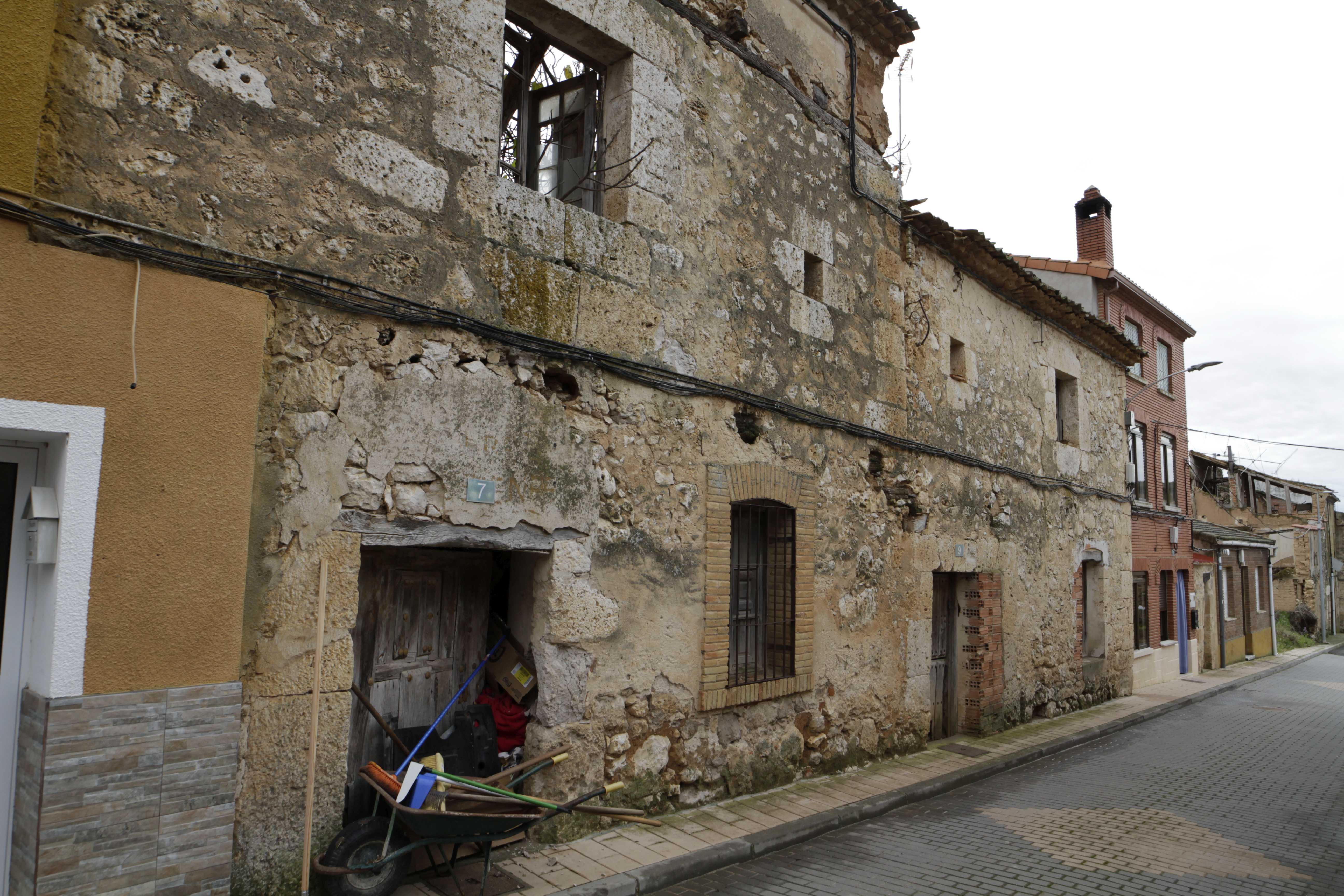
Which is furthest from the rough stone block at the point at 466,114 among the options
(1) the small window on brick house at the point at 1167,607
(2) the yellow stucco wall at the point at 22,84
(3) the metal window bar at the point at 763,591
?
(1) the small window on brick house at the point at 1167,607

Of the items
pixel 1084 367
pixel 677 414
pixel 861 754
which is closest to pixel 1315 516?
pixel 1084 367

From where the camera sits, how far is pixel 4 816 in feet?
10.7

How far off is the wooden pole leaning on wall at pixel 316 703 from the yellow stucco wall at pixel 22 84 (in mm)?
1966

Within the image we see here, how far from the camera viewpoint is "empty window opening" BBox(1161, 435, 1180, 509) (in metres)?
17.1

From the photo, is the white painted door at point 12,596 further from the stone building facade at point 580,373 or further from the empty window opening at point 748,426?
the empty window opening at point 748,426

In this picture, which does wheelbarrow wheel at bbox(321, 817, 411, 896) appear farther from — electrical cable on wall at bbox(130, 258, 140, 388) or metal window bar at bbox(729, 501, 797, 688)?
metal window bar at bbox(729, 501, 797, 688)

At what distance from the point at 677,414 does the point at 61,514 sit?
3.56m

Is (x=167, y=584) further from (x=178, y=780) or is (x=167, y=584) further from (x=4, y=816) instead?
(x=4, y=816)

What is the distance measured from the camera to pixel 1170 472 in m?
17.5

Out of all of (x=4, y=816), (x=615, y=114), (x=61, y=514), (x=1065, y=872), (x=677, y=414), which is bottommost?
(x=1065, y=872)

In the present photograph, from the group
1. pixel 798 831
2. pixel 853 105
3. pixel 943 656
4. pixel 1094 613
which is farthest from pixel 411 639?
pixel 1094 613

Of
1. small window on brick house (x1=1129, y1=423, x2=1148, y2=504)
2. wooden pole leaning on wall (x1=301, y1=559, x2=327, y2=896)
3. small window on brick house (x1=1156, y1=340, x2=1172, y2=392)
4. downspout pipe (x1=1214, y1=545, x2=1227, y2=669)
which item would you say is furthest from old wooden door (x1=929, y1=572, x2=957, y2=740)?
downspout pipe (x1=1214, y1=545, x2=1227, y2=669)

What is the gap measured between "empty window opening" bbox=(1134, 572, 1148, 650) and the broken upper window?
43.8ft

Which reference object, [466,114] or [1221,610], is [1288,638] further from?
[466,114]
